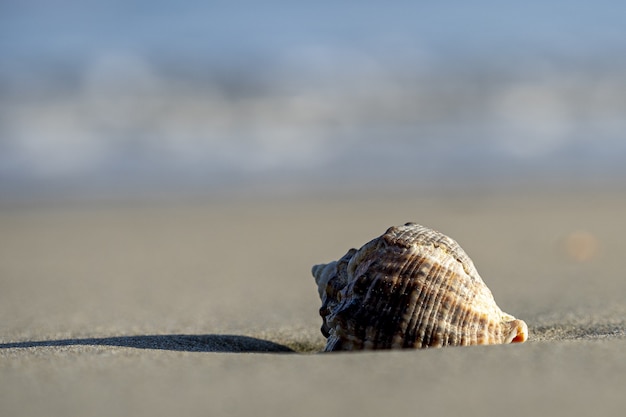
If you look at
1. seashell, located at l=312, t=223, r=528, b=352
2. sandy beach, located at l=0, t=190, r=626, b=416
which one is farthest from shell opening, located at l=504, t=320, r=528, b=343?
sandy beach, located at l=0, t=190, r=626, b=416

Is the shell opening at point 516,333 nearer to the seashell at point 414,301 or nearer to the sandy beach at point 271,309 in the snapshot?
the seashell at point 414,301

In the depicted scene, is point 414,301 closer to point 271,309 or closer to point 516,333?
point 516,333

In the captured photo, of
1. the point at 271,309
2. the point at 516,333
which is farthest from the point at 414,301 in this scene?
the point at 271,309

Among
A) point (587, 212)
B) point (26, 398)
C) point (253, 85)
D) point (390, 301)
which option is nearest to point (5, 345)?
point (26, 398)

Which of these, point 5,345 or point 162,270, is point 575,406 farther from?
point 162,270

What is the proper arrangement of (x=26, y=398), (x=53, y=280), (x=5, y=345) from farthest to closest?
(x=53, y=280) → (x=5, y=345) → (x=26, y=398)

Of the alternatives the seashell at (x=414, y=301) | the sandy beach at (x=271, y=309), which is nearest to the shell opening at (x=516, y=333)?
the seashell at (x=414, y=301)
